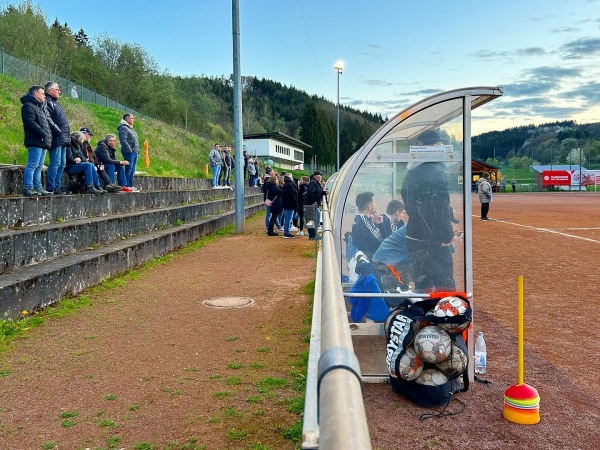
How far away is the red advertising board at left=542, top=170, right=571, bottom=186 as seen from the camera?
85.9 meters

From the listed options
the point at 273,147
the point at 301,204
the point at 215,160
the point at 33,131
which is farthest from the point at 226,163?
the point at 273,147

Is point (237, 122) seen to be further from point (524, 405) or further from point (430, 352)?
point (524, 405)

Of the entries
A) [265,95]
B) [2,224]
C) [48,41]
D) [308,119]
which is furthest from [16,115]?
[265,95]

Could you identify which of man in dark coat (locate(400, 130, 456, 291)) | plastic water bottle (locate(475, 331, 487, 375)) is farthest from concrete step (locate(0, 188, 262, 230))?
plastic water bottle (locate(475, 331, 487, 375))

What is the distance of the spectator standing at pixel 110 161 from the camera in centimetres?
1376

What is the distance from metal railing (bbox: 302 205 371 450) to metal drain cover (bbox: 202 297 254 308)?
6.35 meters

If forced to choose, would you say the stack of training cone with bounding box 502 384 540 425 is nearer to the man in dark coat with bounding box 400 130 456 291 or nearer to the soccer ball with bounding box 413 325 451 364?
the soccer ball with bounding box 413 325 451 364

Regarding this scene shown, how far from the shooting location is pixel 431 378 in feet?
16.0

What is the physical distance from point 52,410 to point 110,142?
35.0 ft

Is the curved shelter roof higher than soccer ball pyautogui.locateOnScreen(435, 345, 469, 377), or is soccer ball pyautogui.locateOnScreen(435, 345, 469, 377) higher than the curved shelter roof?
the curved shelter roof

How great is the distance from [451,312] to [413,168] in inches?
63.4

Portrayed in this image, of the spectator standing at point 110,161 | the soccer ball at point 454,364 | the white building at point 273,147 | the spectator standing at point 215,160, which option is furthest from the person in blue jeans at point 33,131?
the white building at point 273,147

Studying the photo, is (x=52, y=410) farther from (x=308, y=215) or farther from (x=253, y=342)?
(x=308, y=215)

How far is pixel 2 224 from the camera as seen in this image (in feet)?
27.4
